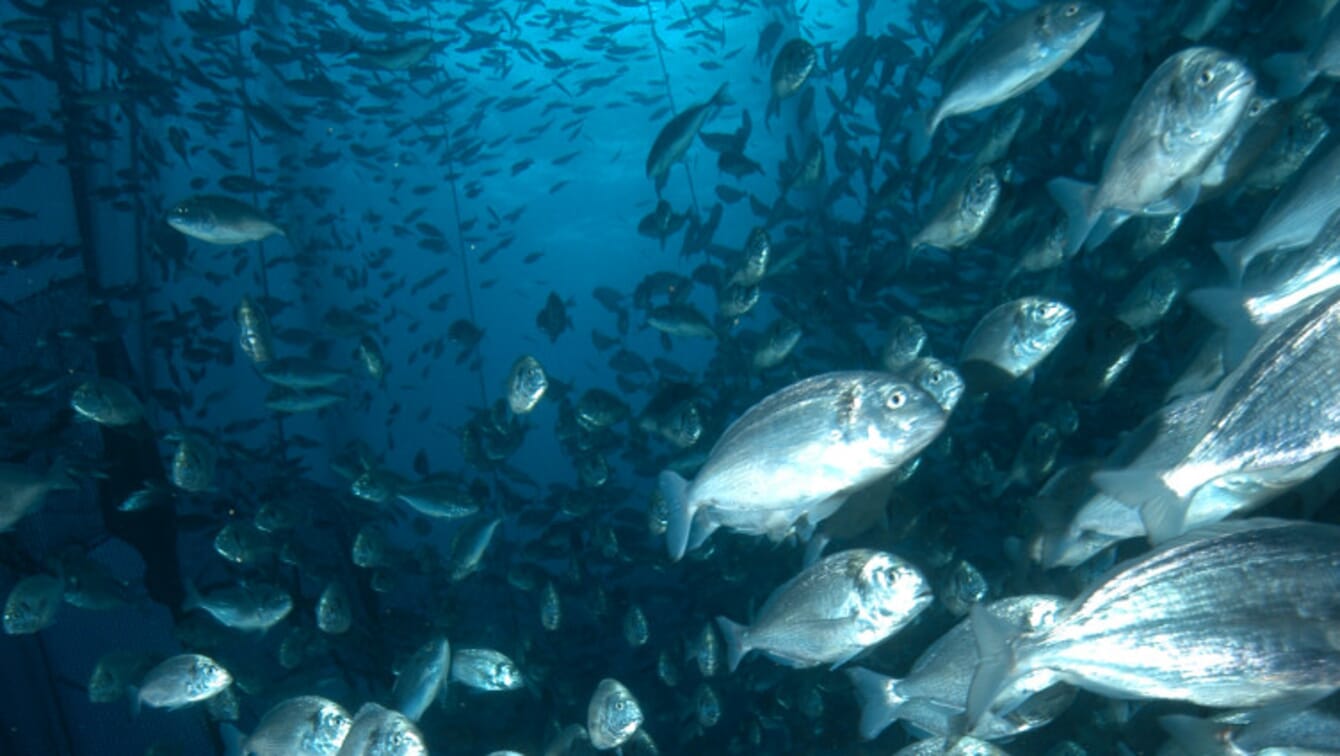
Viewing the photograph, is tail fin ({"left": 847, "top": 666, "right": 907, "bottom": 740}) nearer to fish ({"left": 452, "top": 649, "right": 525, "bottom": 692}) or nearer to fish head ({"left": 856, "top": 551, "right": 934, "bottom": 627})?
fish head ({"left": 856, "top": 551, "right": 934, "bottom": 627})

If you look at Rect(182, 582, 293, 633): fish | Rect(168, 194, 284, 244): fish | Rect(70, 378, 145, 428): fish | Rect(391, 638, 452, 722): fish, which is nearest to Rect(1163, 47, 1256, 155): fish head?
Rect(391, 638, 452, 722): fish

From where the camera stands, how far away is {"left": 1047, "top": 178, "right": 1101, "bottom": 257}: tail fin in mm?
4020

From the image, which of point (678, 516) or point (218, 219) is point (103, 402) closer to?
point (218, 219)

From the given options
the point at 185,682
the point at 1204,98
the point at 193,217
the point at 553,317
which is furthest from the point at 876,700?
the point at 193,217

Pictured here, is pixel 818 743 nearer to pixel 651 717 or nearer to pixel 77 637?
pixel 651 717

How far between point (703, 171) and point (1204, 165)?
37.8 meters

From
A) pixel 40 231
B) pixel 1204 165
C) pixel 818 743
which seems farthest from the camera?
pixel 40 231

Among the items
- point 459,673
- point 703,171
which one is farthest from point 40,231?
point 703,171

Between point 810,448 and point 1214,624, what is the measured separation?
5.20 feet

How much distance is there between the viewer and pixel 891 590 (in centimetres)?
365

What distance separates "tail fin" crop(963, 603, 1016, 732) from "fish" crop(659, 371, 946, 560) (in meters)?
0.81

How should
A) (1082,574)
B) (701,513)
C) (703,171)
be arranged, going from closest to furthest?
(701,513), (1082,574), (703,171)

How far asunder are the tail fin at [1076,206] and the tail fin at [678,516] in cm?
264

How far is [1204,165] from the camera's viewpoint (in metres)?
3.56
